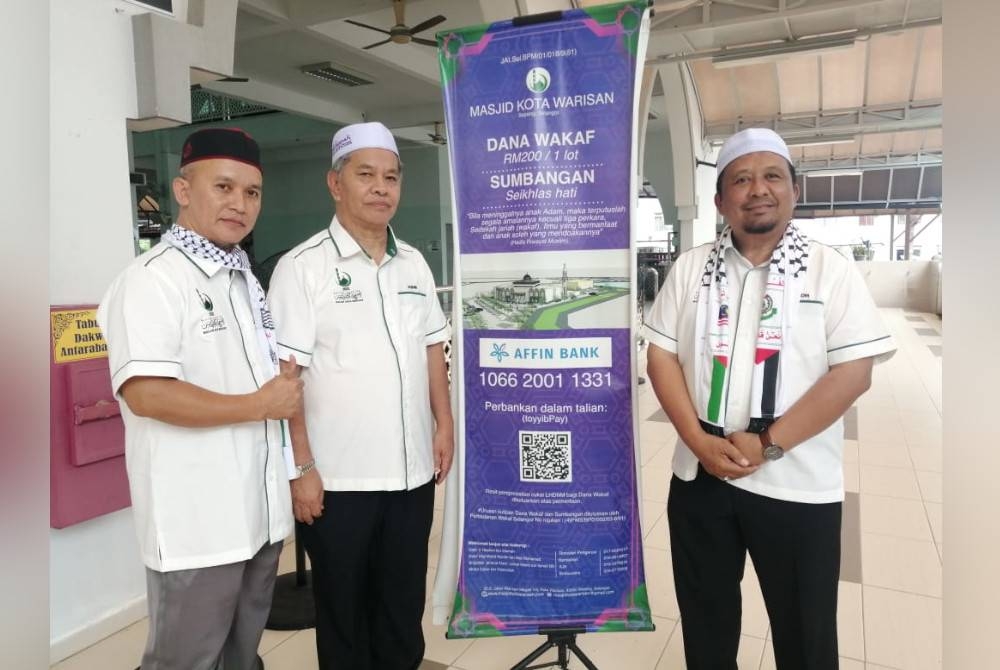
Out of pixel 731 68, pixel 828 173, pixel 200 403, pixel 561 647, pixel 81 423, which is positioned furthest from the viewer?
pixel 828 173

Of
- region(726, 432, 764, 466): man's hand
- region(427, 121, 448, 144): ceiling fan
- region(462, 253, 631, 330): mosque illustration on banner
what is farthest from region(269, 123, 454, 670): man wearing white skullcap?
region(427, 121, 448, 144): ceiling fan

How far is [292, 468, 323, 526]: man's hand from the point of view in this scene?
5.74 feet

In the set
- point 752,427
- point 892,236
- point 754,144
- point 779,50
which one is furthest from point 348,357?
point 892,236

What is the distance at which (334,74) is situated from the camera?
10773mm

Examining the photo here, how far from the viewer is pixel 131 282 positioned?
1429 mm

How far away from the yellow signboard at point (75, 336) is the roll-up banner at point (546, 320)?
1314 millimetres

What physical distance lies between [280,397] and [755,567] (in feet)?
4.30

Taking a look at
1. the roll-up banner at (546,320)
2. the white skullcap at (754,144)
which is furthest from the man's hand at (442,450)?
the white skullcap at (754,144)

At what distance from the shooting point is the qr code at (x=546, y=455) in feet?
6.37

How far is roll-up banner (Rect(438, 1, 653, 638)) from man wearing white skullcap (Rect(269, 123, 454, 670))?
0.20m

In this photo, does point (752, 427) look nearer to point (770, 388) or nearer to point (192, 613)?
point (770, 388)

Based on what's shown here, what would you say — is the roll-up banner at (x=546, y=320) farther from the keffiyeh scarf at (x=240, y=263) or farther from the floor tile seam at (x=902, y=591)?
the floor tile seam at (x=902, y=591)

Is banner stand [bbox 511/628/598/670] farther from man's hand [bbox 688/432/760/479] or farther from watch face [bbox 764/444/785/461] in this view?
watch face [bbox 764/444/785/461]
